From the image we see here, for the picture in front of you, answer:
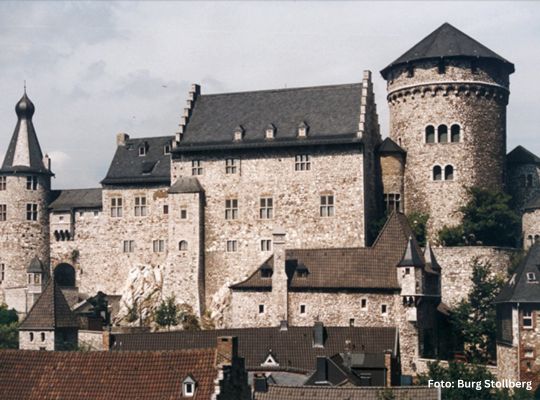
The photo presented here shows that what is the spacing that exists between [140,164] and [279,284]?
18.3 m

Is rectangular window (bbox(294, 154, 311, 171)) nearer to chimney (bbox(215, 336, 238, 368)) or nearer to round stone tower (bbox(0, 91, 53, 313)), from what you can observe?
round stone tower (bbox(0, 91, 53, 313))

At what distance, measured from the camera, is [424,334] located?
68.8m

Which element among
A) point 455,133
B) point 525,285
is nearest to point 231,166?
point 455,133

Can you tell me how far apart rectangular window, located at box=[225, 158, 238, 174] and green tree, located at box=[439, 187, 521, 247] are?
41.8 feet

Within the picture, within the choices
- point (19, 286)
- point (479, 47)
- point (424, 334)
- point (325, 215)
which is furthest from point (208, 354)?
point (19, 286)

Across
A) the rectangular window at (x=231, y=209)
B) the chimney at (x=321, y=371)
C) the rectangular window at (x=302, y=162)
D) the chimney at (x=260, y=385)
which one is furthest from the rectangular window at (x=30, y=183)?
the chimney at (x=260, y=385)

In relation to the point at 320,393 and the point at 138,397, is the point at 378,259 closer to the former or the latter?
the point at 320,393

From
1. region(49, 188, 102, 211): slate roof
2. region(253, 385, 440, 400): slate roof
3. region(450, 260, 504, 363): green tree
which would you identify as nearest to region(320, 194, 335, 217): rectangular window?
region(450, 260, 504, 363): green tree

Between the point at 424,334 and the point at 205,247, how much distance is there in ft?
55.1

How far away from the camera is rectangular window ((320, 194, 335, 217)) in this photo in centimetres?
7706

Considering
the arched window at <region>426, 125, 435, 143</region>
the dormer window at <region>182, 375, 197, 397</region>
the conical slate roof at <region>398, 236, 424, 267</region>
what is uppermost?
the arched window at <region>426, 125, 435, 143</region>

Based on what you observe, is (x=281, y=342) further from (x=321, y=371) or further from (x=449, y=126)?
(x=449, y=126)

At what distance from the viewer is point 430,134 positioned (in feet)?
257

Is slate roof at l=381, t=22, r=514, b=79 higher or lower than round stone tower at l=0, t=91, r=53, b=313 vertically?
higher
